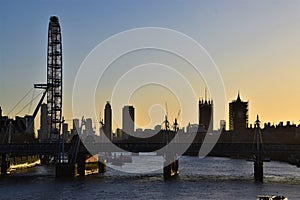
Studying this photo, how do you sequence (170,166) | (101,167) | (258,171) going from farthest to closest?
(101,167) < (170,166) < (258,171)

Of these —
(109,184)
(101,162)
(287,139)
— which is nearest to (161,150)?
(101,162)

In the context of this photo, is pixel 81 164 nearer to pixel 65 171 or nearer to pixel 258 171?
pixel 65 171

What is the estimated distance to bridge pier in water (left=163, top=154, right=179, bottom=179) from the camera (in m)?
85.2

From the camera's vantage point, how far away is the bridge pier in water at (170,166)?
3354 inches

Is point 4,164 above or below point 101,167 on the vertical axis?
above

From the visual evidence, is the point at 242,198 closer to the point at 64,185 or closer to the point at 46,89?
the point at 64,185

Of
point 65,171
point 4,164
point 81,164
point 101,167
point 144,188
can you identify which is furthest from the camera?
point 101,167

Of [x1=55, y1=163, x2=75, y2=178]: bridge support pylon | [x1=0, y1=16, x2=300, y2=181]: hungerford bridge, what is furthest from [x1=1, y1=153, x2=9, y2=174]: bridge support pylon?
[x1=55, y1=163, x2=75, y2=178]: bridge support pylon

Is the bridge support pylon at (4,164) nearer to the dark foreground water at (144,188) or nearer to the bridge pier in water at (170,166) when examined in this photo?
the dark foreground water at (144,188)

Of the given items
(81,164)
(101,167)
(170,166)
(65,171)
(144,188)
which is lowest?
(144,188)

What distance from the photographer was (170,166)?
284 ft

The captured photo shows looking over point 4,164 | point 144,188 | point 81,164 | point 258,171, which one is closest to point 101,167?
point 81,164

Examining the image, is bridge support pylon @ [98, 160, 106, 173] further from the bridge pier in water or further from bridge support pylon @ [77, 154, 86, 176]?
the bridge pier in water

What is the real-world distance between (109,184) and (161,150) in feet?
77.7
